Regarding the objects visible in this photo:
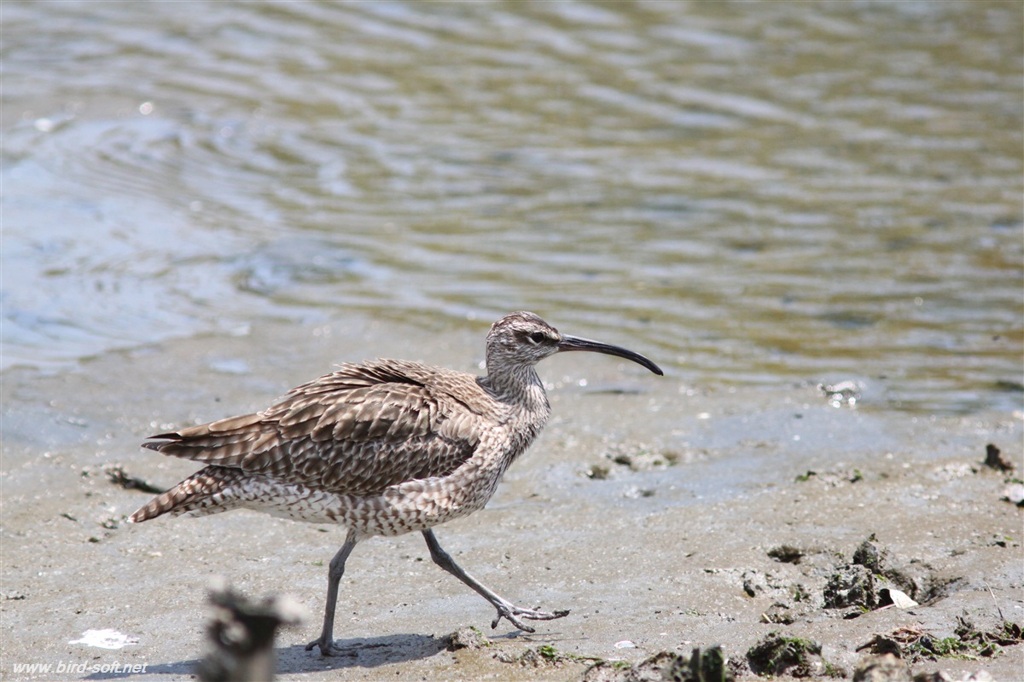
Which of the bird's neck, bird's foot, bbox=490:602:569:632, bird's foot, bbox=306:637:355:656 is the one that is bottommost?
bird's foot, bbox=306:637:355:656

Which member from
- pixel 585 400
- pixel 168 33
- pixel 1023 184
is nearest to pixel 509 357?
pixel 585 400

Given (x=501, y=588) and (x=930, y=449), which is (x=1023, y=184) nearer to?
(x=930, y=449)

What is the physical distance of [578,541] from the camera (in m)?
6.69

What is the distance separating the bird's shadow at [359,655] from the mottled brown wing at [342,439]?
679mm

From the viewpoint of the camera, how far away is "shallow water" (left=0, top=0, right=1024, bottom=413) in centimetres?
981

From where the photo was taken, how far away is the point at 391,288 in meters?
10.4

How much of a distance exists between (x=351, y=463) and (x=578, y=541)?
1.43 meters

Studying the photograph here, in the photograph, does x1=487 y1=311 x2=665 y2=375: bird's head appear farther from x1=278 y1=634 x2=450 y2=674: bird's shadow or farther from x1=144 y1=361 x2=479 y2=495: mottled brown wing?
x1=278 y1=634 x2=450 y2=674: bird's shadow

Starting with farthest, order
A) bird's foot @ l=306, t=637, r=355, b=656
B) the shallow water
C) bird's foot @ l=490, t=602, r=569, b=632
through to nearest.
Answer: the shallow water
bird's foot @ l=490, t=602, r=569, b=632
bird's foot @ l=306, t=637, r=355, b=656

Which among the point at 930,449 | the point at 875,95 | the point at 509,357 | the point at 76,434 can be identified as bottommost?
the point at 76,434

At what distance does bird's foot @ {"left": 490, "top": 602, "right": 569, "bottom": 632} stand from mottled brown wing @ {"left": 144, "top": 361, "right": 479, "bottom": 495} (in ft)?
2.24

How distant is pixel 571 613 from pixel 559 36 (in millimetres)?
11222

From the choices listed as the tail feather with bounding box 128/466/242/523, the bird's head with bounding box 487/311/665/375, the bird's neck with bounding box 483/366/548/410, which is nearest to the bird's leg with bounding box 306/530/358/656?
the tail feather with bounding box 128/466/242/523

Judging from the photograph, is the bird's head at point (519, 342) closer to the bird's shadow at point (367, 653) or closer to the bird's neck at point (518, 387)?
the bird's neck at point (518, 387)
